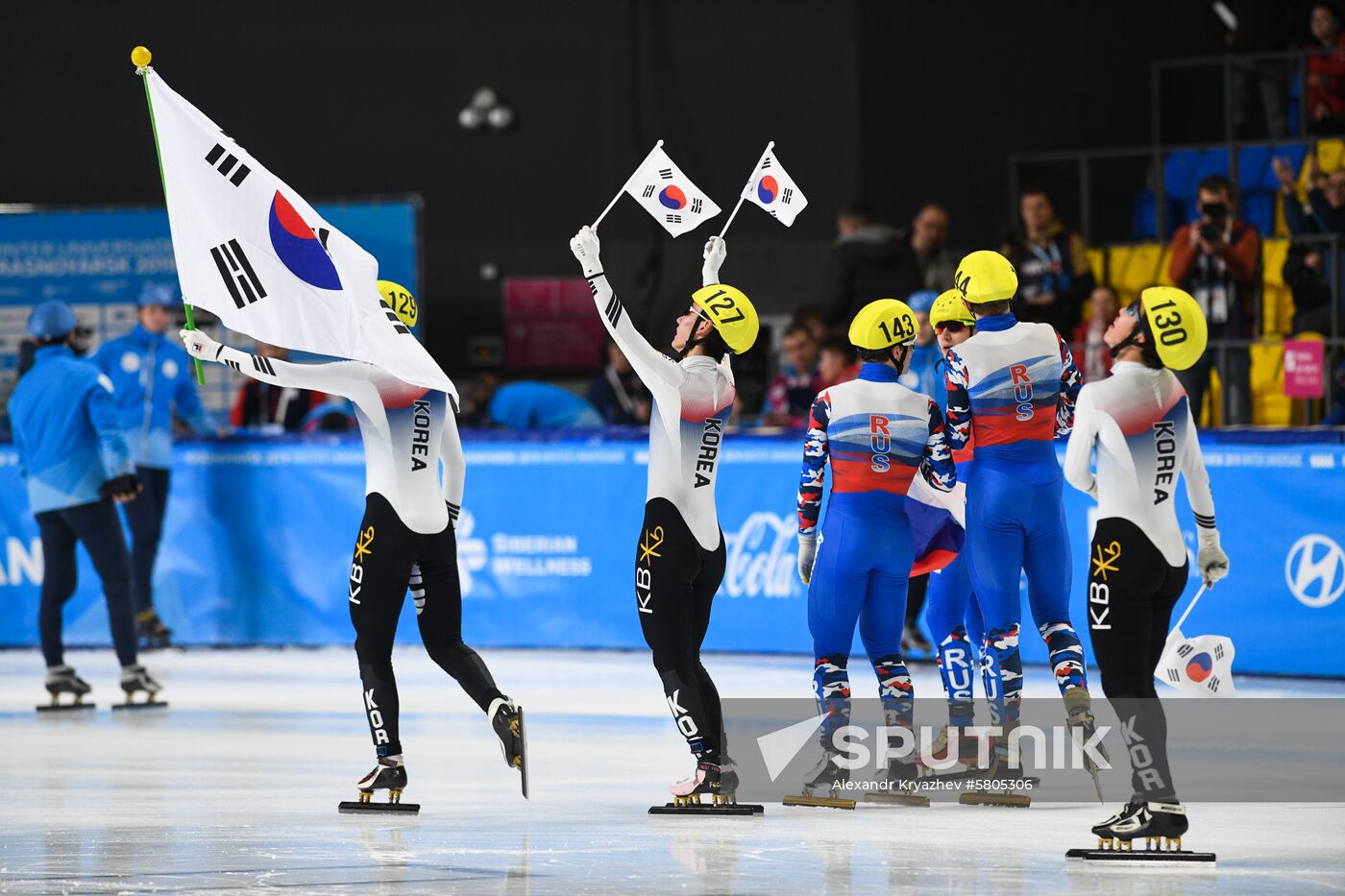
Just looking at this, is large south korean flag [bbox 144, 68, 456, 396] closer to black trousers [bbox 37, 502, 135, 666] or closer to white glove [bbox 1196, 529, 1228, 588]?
black trousers [bbox 37, 502, 135, 666]

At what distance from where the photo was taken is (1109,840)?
286 inches

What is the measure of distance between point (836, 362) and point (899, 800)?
5.81 m

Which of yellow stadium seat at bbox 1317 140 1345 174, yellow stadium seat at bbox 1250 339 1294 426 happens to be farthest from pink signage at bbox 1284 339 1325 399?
yellow stadium seat at bbox 1317 140 1345 174

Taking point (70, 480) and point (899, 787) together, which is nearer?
point (899, 787)

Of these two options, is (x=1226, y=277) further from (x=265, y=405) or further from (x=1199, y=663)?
(x=265, y=405)

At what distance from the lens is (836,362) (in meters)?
14.0

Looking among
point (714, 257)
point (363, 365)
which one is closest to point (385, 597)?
point (363, 365)

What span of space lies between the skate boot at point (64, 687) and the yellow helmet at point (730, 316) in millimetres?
5469

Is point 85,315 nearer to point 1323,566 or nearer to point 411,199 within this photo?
point 411,199

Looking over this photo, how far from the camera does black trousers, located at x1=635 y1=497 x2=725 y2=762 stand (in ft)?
27.4

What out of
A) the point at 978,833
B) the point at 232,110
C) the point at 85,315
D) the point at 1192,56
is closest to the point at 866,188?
the point at 1192,56

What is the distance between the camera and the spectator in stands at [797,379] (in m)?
15.1

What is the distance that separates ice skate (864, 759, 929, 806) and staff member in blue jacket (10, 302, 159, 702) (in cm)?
517

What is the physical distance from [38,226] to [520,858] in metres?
12.4
